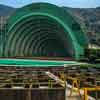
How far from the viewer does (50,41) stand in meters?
77.9

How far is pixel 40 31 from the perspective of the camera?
238 feet

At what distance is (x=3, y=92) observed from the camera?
516 inches

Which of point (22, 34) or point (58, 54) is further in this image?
point (58, 54)

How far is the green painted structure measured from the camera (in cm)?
6325

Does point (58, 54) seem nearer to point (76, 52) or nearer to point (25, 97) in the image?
point (76, 52)

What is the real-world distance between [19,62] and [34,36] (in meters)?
20.3

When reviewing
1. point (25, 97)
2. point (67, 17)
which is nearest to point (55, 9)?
point (67, 17)

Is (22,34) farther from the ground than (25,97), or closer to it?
farther from the ground

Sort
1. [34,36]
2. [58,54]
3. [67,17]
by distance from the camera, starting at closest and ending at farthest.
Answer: [67,17] < [34,36] < [58,54]

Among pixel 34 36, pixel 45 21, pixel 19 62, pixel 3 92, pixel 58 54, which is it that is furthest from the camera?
pixel 58 54

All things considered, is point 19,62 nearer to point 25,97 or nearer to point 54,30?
point 54,30

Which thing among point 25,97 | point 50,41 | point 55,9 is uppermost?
point 55,9

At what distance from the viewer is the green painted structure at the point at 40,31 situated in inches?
2490

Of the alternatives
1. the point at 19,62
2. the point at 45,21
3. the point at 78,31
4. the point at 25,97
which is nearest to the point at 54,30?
the point at 45,21
